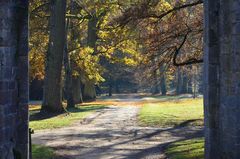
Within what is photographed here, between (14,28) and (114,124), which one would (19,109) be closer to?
(14,28)

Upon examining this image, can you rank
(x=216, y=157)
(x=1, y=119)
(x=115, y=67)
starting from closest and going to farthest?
(x=1, y=119)
(x=216, y=157)
(x=115, y=67)

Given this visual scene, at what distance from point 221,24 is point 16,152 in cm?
520

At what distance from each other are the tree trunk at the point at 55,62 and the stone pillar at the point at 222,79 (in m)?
17.0

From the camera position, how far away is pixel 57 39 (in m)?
27.2

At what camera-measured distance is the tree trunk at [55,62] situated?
88.1ft

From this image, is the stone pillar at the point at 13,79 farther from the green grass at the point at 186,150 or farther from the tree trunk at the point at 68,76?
the tree trunk at the point at 68,76

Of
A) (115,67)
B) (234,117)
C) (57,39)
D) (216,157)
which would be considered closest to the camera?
(234,117)

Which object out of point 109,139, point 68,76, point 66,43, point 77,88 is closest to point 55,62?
point 66,43

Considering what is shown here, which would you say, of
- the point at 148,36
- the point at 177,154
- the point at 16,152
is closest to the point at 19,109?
the point at 16,152

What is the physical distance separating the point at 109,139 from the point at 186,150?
4.29 m

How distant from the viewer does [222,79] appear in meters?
10.2

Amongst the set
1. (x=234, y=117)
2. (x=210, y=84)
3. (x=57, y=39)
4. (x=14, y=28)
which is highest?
(x=57, y=39)

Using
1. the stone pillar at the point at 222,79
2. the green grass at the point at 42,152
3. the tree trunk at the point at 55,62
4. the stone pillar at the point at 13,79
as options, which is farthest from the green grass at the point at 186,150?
the tree trunk at the point at 55,62

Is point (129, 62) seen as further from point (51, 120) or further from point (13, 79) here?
point (13, 79)
